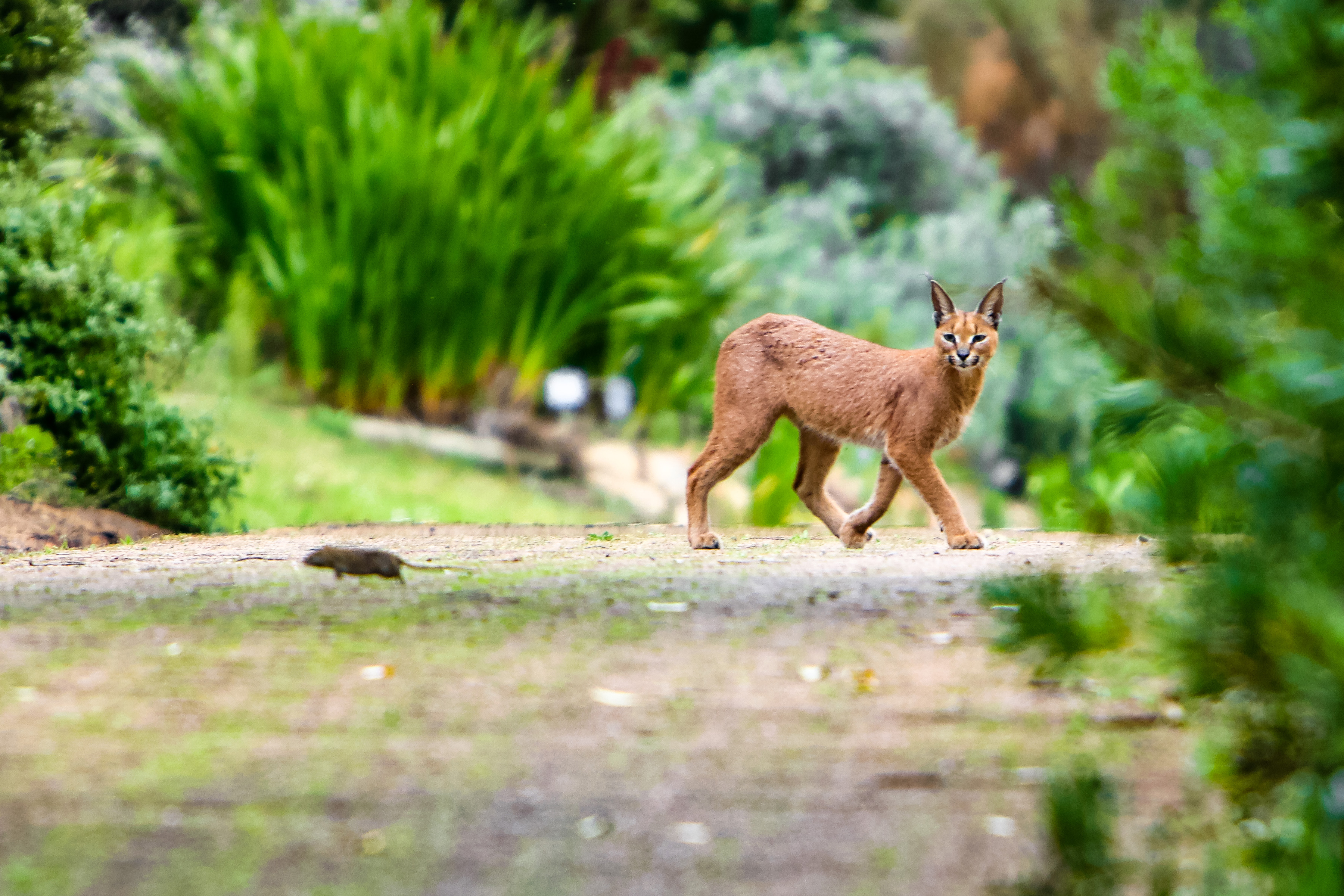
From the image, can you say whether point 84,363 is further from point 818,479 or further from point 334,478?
point 818,479

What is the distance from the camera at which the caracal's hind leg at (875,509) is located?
5020mm

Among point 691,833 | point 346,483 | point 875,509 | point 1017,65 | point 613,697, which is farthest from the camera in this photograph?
point 1017,65

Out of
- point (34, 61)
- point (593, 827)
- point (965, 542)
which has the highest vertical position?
point (34, 61)

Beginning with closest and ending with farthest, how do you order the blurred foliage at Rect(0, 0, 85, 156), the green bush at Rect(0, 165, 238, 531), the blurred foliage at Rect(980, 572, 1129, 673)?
the blurred foliage at Rect(980, 572, 1129, 673)
the green bush at Rect(0, 165, 238, 531)
the blurred foliage at Rect(0, 0, 85, 156)

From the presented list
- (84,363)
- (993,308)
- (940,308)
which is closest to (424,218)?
(84,363)

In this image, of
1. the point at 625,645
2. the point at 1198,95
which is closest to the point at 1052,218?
the point at 1198,95

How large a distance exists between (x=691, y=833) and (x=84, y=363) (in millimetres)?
4780

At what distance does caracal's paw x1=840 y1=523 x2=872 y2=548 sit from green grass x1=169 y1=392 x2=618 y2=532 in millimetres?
3021

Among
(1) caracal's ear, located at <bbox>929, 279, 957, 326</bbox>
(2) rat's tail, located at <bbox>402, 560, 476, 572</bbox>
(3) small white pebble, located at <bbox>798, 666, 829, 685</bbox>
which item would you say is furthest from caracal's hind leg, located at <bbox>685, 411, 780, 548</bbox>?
(3) small white pebble, located at <bbox>798, 666, 829, 685</bbox>

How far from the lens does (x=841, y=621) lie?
3.34 meters

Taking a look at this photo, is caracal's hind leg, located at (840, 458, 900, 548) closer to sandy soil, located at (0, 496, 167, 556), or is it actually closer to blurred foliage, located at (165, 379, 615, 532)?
blurred foliage, located at (165, 379, 615, 532)

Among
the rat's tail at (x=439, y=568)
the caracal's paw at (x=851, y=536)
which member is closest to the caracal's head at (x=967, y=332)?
the caracal's paw at (x=851, y=536)

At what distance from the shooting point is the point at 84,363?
5973 millimetres

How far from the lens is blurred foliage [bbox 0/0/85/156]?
5.98 m
